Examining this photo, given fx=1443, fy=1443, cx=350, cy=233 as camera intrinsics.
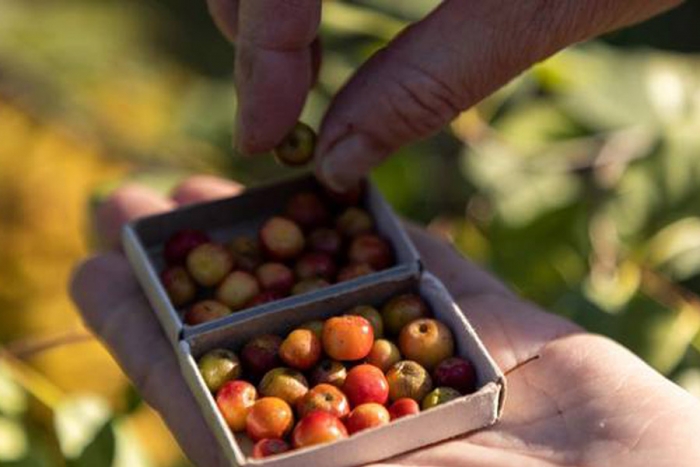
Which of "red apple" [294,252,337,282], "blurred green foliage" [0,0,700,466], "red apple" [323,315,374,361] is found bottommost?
"blurred green foliage" [0,0,700,466]

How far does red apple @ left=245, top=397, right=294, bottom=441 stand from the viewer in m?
1.76

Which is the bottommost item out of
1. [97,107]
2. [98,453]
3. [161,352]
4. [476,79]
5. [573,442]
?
[97,107]

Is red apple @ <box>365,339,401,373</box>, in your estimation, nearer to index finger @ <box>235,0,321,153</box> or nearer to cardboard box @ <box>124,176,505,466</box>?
cardboard box @ <box>124,176,505,466</box>

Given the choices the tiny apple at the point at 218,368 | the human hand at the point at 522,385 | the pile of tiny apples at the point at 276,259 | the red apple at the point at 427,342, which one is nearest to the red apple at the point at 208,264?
the pile of tiny apples at the point at 276,259

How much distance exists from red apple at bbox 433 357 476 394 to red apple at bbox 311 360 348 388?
0.13 metres

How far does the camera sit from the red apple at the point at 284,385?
1.83 meters

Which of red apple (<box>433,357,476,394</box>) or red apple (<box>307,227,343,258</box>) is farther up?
red apple (<box>433,357,476,394</box>)

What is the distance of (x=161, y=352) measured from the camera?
2.05m

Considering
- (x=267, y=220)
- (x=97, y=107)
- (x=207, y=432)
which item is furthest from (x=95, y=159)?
(x=207, y=432)

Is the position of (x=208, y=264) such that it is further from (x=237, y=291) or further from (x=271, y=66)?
(x=271, y=66)

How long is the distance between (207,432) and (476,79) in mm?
587

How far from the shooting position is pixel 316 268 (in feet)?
6.82

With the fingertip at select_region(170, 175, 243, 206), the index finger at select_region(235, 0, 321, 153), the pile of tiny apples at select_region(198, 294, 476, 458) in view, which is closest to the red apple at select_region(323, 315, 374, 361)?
the pile of tiny apples at select_region(198, 294, 476, 458)

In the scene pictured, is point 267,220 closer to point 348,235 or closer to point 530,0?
point 348,235
